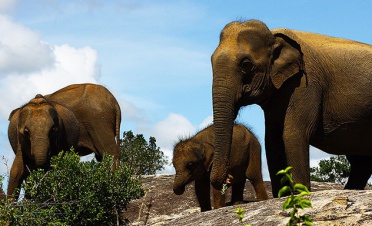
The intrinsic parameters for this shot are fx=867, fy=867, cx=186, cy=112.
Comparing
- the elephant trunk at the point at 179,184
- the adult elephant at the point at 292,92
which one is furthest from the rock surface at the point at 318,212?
the elephant trunk at the point at 179,184

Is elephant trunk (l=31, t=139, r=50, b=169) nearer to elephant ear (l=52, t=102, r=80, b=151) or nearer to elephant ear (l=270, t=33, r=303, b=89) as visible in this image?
elephant ear (l=52, t=102, r=80, b=151)

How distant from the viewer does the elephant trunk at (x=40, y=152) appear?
16.2 metres

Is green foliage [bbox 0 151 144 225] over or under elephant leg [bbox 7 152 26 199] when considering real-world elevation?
under

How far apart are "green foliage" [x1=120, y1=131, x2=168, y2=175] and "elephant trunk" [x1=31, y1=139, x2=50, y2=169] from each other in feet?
31.8

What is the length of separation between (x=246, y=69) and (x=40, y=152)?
6.81 metres

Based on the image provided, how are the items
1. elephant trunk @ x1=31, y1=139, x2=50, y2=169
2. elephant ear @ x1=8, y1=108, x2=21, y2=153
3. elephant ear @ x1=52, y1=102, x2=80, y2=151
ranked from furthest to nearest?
elephant ear @ x1=8, y1=108, x2=21, y2=153 → elephant ear @ x1=52, y1=102, x2=80, y2=151 → elephant trunk @ x1=31, y1=139, x2=50, y2=169

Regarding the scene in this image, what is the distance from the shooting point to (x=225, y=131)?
1040 cm

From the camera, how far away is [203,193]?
50.1 feet

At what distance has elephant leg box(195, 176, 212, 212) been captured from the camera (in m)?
14.8

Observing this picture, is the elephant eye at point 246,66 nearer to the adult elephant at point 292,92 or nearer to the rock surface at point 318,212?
the adult elephant at point 292,92

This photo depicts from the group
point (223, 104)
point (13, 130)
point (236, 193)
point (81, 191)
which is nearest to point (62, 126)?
point (13, 130)

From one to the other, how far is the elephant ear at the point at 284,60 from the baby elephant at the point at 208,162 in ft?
15.8

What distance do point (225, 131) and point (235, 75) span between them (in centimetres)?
70

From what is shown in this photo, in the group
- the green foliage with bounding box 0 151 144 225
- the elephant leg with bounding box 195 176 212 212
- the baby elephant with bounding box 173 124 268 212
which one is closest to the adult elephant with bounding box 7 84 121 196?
the green foliage with bounding box 0 151 144 225
